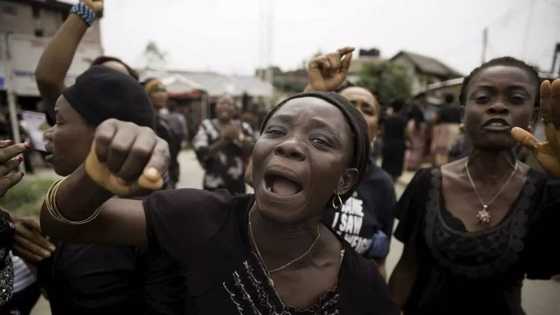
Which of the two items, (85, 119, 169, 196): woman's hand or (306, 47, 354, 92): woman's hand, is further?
(306, 47, 354, 92): woman's hand

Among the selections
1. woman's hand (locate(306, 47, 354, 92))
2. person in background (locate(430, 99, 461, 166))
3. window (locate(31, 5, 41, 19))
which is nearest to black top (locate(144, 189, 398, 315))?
woman's hand (locate(306, 47, 354, 92))

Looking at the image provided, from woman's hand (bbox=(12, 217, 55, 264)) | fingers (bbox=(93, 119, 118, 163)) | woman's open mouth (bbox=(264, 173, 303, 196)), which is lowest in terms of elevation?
woman's hand (bbox=(12, 217, 55, 264))

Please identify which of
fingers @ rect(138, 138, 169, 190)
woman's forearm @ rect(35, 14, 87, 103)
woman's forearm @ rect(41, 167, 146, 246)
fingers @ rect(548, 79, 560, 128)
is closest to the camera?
fingers @ rect(138, 138, 169, 190)

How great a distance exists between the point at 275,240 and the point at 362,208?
952 mm

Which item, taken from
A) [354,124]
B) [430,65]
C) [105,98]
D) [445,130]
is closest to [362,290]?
[354,124]

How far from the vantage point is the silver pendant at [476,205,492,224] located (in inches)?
69.9

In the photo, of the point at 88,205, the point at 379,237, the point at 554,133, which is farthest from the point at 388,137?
the point at 88,205

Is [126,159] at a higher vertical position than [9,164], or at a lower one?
higher

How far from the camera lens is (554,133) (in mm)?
1229

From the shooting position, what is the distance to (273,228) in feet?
4.44

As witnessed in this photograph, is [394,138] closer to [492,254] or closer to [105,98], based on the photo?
[492,254]

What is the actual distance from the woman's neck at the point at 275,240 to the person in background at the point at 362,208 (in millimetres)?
650

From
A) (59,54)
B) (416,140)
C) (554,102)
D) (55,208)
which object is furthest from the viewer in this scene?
(416,140)

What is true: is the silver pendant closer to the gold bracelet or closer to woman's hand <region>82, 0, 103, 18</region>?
the gold bracelet
